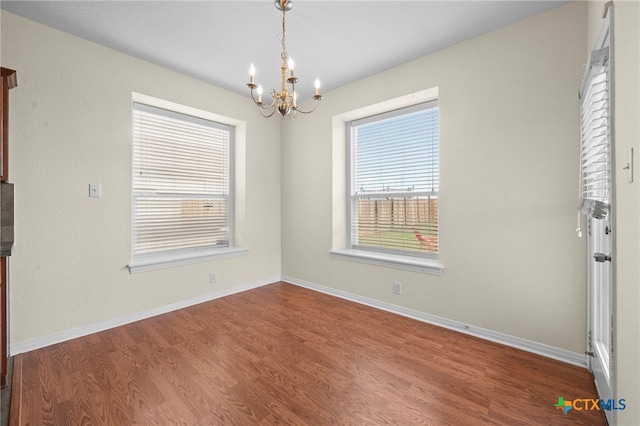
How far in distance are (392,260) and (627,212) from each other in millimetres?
2070

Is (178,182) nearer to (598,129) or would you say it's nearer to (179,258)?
(179,258)

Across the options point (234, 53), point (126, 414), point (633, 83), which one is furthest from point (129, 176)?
point (633, 83)

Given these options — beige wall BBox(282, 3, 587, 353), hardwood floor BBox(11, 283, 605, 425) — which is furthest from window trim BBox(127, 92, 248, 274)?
beige wall BBox(282, 3, 587, 353)

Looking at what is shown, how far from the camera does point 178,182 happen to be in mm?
3490

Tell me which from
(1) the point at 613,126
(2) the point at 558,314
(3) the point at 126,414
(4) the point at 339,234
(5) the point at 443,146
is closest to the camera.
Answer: (1) the point at 613,126

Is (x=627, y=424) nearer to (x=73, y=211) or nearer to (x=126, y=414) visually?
(x=126, y=414)

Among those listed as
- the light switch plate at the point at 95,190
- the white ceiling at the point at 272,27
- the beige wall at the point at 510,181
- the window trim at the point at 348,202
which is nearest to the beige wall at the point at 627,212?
the beige wall at the point at 510,181

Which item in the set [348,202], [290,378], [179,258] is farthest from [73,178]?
[348,202]

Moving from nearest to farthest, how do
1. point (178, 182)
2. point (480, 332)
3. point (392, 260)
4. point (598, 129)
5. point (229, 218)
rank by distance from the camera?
1. point (598, 129)
2. point (480, 332)
3. point (392, 260)
4. point (178, 182)
5. point (229, 218)

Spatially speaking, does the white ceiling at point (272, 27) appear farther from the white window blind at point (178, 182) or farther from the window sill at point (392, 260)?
the window sill at point (392, 260)

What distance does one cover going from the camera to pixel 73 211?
2521mm

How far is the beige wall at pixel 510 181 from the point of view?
211 centimetres

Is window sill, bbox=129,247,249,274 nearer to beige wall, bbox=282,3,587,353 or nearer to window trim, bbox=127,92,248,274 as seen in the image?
window trim, bbox=127,92,248,274

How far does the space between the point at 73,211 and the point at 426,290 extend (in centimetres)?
338
